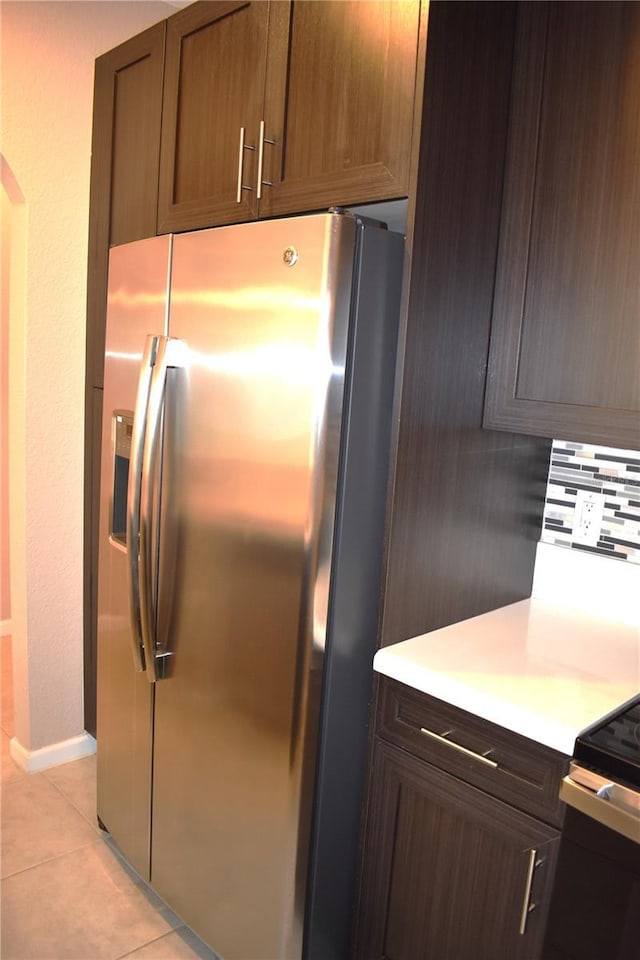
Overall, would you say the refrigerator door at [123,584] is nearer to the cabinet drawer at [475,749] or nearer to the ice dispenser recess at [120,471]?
the ice dispenser recess at [120,471]

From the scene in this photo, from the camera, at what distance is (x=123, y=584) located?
1972mm

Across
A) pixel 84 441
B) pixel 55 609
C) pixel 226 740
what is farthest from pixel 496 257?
pixel 55 609

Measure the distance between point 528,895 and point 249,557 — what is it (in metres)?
0.80

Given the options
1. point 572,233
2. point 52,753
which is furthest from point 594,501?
point 52,753

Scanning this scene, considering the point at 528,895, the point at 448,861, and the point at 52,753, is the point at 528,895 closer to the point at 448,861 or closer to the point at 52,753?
the point at 448,861

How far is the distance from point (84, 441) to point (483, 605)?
145 centimetres

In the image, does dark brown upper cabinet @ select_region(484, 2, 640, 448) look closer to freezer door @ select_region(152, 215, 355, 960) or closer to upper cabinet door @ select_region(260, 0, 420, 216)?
upper cabinet door @ select_region(260, 0, 420, 216)

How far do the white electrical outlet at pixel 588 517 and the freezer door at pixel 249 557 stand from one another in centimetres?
77

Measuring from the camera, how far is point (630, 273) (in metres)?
1.45

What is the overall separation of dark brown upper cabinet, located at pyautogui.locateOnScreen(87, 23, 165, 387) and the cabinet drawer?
1.45 meters

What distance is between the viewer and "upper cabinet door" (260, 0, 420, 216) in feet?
4.62

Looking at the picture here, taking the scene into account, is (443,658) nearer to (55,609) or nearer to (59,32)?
(55,609)

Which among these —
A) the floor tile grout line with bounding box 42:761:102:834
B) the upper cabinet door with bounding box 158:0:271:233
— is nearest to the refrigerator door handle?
the upper cabinet door with bounding box 158:0:271:233

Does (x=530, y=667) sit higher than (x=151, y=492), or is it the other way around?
(x=151, y=492)
